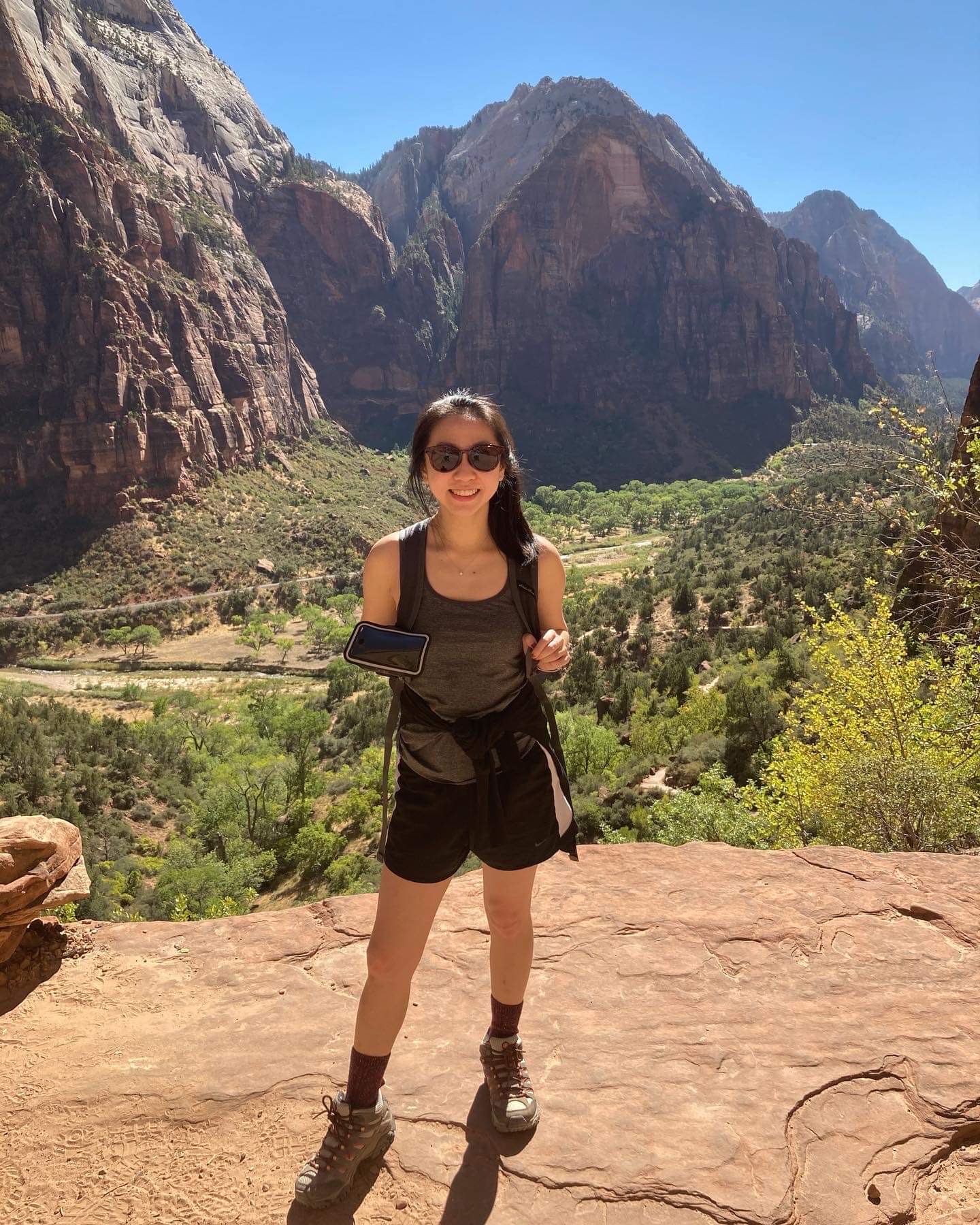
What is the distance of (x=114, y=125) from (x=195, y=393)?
49.3 meters

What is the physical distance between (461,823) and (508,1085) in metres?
1.02

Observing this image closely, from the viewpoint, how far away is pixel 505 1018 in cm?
270

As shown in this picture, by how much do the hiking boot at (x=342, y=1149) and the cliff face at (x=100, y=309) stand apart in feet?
244

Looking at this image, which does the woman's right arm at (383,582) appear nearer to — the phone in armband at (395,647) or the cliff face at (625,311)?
the phone in armband at (395,647)

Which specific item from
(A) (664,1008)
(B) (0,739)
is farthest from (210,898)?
(A) (664,1008)

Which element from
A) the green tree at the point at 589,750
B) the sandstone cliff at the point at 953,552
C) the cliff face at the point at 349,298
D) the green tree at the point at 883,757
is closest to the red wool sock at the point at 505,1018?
the sandstone cliff at the point at 953,552

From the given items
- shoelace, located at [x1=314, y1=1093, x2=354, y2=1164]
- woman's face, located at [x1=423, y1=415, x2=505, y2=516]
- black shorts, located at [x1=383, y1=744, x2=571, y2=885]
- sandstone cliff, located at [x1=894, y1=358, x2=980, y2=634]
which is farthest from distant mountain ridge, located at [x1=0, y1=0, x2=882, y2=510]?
shoelace, located at [x1=314, y1=1093, x2=354, y2=1164]

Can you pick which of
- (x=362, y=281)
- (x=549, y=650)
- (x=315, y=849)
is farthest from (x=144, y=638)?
(x=362, y=281)

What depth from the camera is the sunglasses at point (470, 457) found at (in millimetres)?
2432

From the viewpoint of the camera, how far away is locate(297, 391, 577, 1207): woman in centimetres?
240

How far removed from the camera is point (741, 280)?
138m

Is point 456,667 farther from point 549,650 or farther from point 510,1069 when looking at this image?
point 510,1069

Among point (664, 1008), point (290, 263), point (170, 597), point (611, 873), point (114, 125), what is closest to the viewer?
point (664, 1008)

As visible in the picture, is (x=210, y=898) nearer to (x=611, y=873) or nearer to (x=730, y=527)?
(x=611, y=873)
